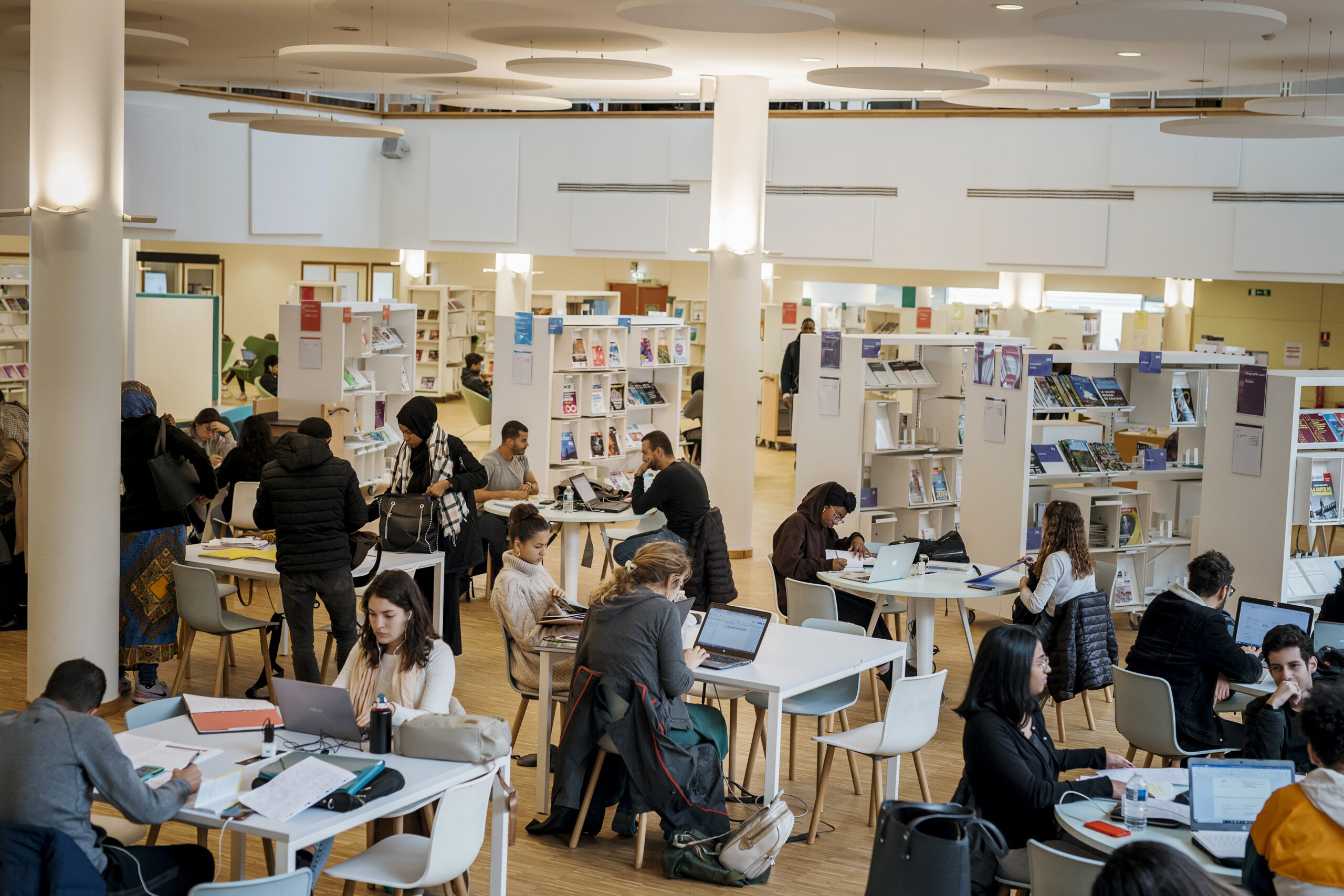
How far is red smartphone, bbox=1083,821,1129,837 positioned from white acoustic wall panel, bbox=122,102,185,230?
13.3 m

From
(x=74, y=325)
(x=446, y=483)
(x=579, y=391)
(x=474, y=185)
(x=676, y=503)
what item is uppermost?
(x=474, y=185)

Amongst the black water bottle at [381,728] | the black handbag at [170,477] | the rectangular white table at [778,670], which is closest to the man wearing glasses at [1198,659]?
the rectangular white table at [778,670]

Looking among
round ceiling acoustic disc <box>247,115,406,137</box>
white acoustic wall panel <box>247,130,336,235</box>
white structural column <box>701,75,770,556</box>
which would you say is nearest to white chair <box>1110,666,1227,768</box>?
white structural column <box>701,75,770,556</box>

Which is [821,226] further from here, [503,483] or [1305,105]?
[503,483]

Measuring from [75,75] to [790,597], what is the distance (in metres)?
4.53

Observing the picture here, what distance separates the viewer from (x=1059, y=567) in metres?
7.23

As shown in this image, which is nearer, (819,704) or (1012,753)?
(1012,753)

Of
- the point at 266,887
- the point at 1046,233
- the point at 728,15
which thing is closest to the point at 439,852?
the point at 266,887

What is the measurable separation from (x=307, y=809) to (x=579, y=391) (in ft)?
26.6

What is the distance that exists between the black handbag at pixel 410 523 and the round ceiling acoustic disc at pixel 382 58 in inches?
110

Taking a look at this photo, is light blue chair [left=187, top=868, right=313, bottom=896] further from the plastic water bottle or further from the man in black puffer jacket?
the man in black puffer jacket

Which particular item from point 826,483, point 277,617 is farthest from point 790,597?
point 277,617

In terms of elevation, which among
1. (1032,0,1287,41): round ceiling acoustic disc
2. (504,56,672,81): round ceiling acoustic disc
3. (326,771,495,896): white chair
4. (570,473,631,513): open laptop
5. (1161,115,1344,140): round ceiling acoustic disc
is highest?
(504,56,672,81): round ceiling acoustic disc

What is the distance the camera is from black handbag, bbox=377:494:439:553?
8047mm
